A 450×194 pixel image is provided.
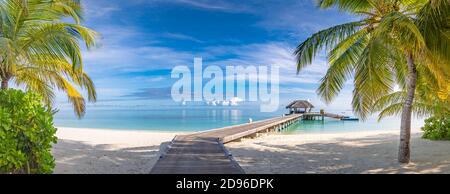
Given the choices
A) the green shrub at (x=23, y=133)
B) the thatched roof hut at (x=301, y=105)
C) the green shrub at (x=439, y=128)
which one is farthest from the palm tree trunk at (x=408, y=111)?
the thatched roof hut at (x=301, y=105)

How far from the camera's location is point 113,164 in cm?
784

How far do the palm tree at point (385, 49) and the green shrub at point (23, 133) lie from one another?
5.71m

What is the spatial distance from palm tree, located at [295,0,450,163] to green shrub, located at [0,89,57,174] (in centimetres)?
571

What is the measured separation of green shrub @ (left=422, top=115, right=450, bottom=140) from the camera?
13.3 m

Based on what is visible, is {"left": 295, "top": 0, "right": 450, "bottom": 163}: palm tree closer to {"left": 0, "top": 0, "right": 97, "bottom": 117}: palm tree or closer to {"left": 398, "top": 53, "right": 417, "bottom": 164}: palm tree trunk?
{"left": 398, "top": 53, "right": 417, "bottom": 164}: palm tree trunk

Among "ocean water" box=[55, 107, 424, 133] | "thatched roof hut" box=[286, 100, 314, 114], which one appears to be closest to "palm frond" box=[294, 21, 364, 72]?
"ocean water" box=[55, 107, 424, 133]

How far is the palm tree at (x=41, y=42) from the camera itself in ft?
21.9

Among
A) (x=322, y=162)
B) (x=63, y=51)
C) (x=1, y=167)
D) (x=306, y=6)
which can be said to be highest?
(x=306, y=6)

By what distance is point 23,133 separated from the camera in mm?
4809

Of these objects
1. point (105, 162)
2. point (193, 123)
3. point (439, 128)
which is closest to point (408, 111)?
point (105, 162)

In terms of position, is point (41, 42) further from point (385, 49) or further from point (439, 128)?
point (439, 128)
